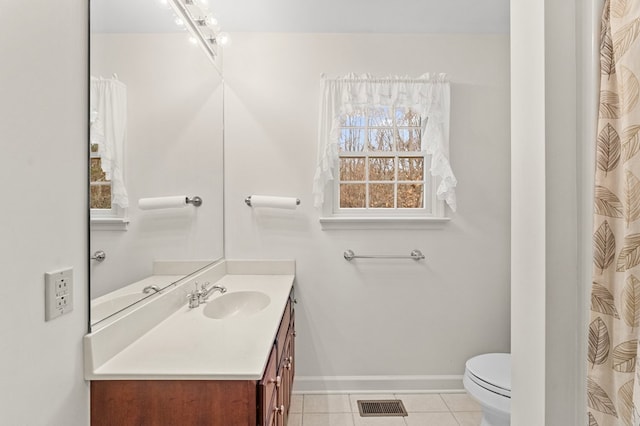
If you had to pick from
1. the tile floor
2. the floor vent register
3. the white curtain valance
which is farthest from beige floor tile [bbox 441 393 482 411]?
the white curtain valance

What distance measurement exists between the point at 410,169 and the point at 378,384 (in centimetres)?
152

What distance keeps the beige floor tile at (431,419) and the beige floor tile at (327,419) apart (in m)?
0.36

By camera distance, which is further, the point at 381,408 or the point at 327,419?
the point at 381,408

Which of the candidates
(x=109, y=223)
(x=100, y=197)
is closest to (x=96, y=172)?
(x=100, y=197)

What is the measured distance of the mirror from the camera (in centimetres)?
124

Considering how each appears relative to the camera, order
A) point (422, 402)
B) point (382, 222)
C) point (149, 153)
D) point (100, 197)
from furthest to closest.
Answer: point (382, 222), point (422, 402), point (149, 153), point (100, 197)

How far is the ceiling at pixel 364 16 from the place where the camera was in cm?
223

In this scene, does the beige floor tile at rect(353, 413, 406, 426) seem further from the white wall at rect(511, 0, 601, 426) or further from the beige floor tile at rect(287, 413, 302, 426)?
the white wall at rect(511, 0, 601, 426)

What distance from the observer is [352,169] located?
267 centimetres

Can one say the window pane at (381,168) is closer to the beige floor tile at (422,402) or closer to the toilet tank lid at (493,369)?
the toilet tank lid at (493,369)

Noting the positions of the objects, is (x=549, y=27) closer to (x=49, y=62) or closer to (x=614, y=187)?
(x=614, y=187)

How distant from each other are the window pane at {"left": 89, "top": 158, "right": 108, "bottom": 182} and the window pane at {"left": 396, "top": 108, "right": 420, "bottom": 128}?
77.6 inches

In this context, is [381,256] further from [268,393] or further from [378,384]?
[268,393]

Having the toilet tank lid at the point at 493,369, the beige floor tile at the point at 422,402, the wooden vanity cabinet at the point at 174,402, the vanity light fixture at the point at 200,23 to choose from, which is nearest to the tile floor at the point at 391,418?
the beige floor tile at the point at 422,402
